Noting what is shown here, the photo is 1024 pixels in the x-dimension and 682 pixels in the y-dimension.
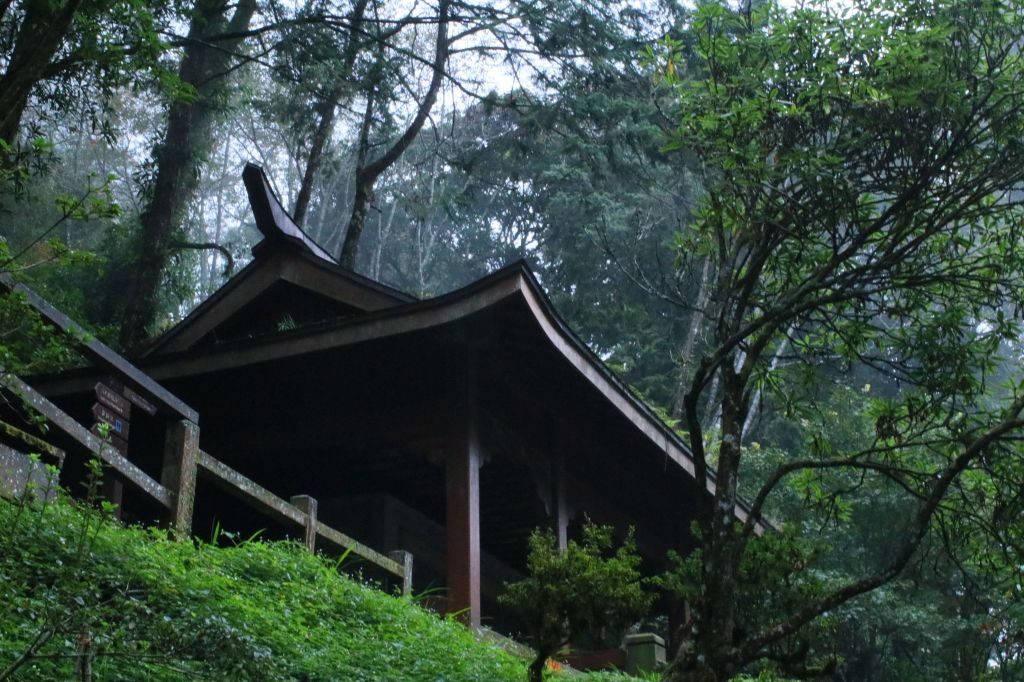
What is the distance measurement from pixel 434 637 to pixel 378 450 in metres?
4.61

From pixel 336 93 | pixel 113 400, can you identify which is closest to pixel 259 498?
pixel 113 400

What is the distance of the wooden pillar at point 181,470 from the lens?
26.7ft

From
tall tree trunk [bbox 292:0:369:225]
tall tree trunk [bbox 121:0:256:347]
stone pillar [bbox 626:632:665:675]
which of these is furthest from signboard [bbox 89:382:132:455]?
tall tree trunk [bbox 121:0:256:347]

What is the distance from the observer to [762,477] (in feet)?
76.7

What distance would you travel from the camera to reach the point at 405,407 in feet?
38.9

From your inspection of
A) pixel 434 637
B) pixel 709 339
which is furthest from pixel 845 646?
pixel 434 637

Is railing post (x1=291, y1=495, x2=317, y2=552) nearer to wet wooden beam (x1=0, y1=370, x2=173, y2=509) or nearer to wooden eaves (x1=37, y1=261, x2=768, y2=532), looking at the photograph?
wet wooden beam (x1=0, y1=370, x2=173, y2=509)

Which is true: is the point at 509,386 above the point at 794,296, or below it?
above

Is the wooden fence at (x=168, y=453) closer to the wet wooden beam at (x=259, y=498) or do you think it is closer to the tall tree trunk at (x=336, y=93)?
the wet wooden beam at (x=259, y=498)

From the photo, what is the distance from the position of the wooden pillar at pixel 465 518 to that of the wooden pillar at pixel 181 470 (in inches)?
112

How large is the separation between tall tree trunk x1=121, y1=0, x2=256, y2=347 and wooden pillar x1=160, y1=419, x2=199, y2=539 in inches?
401

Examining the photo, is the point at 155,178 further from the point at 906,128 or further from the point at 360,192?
the point at 906,128

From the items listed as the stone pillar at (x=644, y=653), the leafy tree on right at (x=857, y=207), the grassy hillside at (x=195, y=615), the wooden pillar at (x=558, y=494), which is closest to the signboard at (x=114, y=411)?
the grassy hillside at (x=195, y=615)

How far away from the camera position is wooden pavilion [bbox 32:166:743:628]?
1072cm
